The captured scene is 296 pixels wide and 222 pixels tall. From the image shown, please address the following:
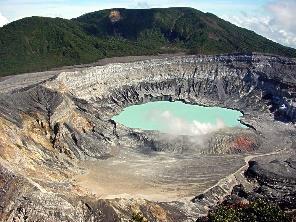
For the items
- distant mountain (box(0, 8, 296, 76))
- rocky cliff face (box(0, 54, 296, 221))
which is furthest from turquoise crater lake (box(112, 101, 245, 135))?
distant mountain (box(0, 8, 296, 76))

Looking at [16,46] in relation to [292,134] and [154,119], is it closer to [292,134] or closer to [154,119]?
[154,119]

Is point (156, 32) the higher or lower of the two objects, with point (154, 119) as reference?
higher

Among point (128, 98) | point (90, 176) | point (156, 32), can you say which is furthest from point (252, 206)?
point (156, 32)

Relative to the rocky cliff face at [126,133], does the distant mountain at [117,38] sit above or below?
above

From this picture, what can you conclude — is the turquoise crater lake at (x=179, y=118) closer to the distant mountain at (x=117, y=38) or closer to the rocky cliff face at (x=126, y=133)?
the rocky cliff face at (x=126, y=133)

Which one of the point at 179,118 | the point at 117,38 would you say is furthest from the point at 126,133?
the point at 117,38

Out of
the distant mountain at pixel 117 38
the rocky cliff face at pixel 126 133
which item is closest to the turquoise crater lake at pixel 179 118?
the rocky cliff face at pixel 126 133

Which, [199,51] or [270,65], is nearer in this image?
[270,65]
